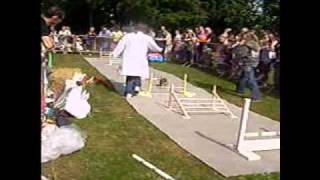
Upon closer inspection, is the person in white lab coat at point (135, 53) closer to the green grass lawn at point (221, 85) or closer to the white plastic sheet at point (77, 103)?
the white plastic sheet at point (77, 103)

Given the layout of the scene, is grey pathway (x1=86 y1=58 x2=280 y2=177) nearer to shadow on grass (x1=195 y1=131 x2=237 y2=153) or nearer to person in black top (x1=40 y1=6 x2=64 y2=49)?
shadow on grass (x1=195 y1=131 x2=237 y2=153)

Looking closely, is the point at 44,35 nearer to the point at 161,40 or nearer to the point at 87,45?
the point at 161,40

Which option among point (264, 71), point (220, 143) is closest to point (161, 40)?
point (264, 71)

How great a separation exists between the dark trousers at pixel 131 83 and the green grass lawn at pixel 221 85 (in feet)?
4.06

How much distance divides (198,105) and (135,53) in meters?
0.88

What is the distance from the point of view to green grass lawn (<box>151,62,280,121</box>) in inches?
250

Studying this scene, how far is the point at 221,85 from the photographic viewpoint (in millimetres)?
8750

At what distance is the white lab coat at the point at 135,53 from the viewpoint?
6.16 m

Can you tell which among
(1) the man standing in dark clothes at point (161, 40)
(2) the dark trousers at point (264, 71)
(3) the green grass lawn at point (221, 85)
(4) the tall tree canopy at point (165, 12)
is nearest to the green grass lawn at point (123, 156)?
(3) the green grass lawn at point (221, 85)

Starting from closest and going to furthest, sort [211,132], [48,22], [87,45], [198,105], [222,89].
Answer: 1. [48,22]
2. [211,132]
3. [198,105]
4. [222,89]
5. [87,45]

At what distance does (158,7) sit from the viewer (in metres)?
24.1
